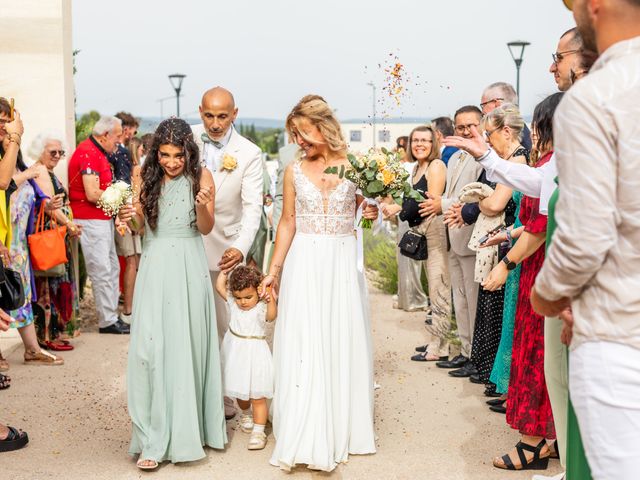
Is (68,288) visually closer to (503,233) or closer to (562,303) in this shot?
(503,233)

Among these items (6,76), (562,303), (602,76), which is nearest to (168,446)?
(562,303)

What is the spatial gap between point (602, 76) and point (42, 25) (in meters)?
8.80

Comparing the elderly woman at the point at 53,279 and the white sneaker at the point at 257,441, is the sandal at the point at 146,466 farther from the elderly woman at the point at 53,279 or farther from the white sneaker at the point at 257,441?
the elderly woman at the point at 53,279

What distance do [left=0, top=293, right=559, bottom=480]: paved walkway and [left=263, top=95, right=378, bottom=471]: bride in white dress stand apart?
1.03 ft

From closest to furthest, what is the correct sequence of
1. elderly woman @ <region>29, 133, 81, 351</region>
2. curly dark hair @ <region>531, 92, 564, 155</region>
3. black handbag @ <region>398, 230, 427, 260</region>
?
curly dark hair @ <region>531, 92, 564, 155</region> → black handbag @ <region>398, 230, 427, 260</region> → elderly woman @ <region>29, 133, 81, 351</region>

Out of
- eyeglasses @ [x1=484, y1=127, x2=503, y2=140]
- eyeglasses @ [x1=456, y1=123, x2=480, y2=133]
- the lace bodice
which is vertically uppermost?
eyeglasses @ [x1=456, y1=123, x2=480, y2=133]

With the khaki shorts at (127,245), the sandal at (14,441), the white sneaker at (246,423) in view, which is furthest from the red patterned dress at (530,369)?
the khaki shorts at (127,245)

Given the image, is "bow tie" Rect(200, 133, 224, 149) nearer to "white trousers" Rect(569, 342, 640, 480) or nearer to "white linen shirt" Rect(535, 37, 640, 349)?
"white linen shirt" Rect(535, 37, 640, 349)

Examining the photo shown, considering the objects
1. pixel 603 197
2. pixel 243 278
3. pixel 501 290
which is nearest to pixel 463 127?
pixel 501 290

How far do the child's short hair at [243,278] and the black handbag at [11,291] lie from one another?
1.43 meters

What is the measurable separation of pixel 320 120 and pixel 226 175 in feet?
3.23

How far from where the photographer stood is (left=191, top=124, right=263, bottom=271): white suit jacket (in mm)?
6531

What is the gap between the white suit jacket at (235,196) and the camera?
653cm

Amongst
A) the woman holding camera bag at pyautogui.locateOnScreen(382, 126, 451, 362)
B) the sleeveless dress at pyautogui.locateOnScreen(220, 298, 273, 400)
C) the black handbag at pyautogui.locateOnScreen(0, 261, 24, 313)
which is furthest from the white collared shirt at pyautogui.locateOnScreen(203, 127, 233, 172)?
the woman holding camera bag at pyautogui.locateOnScreen(382, 126, 451, 362)
